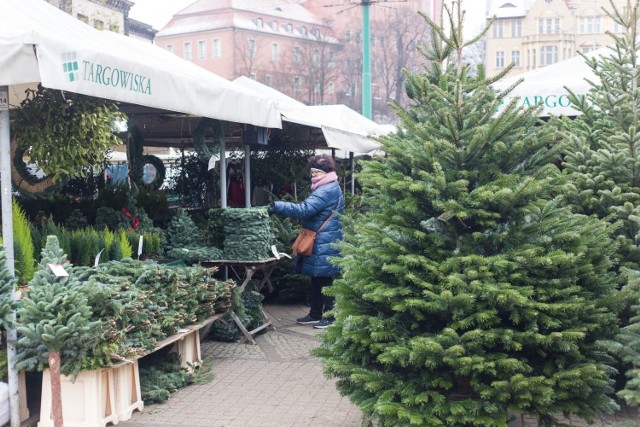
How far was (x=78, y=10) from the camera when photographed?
143 ft

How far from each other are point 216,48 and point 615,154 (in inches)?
3257

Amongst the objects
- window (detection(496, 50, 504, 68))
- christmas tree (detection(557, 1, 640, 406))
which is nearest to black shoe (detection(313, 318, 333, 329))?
christmas tree (detection(557, 1, 640, 406))

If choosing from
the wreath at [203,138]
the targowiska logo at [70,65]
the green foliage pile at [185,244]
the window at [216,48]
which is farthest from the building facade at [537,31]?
the targowiska logo at [70,65]

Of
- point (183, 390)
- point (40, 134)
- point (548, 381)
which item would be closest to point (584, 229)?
point (548, 381)

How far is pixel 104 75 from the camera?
496 centimetres

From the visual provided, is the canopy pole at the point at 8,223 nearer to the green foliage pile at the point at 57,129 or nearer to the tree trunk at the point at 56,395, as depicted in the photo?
the tree trunk at the point at 56,395

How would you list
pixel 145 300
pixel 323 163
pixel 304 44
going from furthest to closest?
1. pixel 304 44
2. pixel 323 163
3. pixel 145 300

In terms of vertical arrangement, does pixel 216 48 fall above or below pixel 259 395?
above

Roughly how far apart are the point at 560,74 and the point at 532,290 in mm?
5479

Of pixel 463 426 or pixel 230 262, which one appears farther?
pixel 230 262

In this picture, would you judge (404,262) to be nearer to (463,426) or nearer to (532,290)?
(532,290)

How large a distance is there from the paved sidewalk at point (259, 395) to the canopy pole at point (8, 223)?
2.31 ft

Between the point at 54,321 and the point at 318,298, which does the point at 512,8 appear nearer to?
the point at 318,298

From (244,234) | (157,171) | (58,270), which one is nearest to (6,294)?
(58,270)
